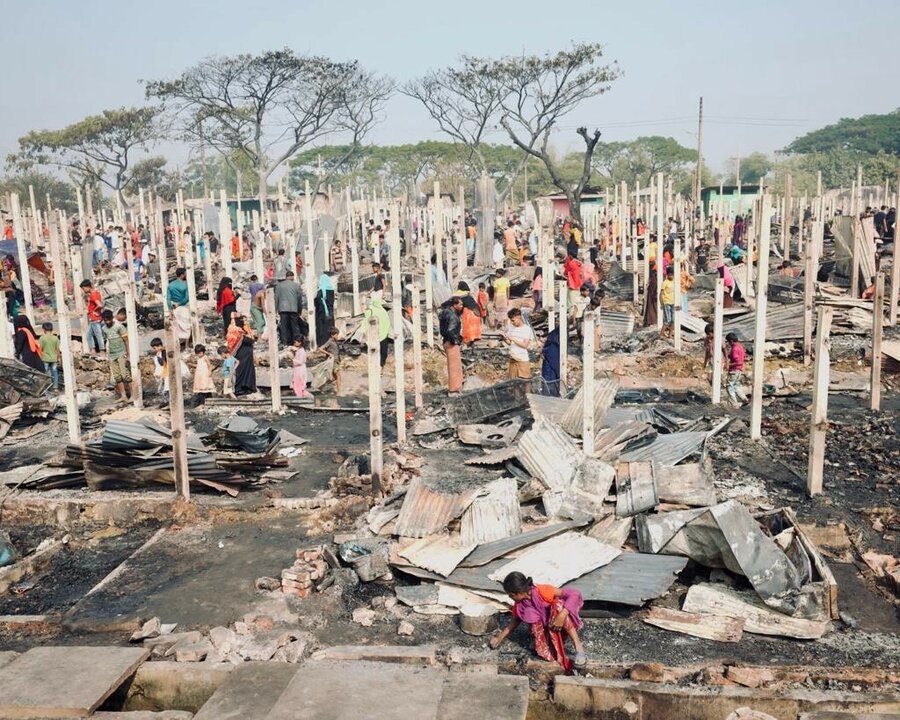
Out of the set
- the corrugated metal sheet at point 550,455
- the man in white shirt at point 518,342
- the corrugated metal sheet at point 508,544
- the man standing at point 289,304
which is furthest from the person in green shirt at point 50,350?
the corrugated metal sheet at point 508,544

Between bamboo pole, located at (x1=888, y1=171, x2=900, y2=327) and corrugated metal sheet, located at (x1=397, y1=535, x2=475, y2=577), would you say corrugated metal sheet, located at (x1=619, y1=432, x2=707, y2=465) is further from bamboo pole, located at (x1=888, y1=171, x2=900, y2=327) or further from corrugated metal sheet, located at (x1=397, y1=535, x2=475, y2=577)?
bamboo pole, located at (x1=888, y1=171, x2=900, y2=327)

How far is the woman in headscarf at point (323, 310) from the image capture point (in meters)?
17.9

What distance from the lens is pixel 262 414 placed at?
13.2 m

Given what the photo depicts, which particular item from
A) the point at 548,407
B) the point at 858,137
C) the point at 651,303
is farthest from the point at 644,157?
the point at 548,407

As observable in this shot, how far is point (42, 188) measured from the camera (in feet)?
172

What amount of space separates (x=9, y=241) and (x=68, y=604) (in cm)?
2025

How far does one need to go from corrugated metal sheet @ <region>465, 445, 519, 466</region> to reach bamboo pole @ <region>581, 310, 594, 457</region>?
2.67ft

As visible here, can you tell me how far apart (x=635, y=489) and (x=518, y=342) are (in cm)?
498

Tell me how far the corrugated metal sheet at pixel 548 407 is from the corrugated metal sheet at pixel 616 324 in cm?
761

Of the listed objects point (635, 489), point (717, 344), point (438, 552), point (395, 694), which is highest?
point (717, 344)

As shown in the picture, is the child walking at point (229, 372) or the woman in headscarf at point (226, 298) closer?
the child walking at point (229, 372)

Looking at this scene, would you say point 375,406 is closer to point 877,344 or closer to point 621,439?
point 621,439

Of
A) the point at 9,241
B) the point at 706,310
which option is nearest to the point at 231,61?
the point at 9,241

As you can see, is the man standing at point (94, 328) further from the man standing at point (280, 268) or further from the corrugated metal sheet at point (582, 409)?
the corrugated metal sheet at point (582, 409)
